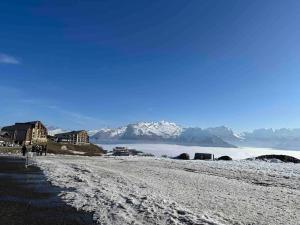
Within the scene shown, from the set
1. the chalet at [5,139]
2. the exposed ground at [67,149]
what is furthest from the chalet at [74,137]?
the chalet at [5,139]

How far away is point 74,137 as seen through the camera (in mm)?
154250

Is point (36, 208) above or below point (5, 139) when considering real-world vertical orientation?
below

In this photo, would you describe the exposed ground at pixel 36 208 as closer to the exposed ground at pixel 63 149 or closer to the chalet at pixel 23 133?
the exposed ground at pixel 63 149

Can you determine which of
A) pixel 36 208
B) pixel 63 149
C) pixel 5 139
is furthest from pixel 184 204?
pixel 5 139

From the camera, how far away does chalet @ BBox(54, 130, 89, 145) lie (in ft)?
504

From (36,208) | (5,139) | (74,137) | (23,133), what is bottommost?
(36,208)

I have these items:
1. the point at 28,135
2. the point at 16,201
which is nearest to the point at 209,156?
the point at 28,135

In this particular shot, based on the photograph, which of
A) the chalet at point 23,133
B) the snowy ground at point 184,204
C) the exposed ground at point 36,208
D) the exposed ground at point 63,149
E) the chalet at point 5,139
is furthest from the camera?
the chalet at point 23,133

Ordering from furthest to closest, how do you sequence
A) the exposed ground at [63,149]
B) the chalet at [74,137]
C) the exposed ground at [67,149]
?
the chalet at [74,137]
the exposed ground at [67,149]
the exposed ground at [63,149]

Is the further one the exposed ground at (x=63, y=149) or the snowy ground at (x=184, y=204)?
the exposed ground at (x=63, y=149)

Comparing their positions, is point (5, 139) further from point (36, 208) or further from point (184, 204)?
point (184, 204)

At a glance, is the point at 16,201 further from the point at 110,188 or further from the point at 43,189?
the point at 110,188

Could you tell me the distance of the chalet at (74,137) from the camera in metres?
154

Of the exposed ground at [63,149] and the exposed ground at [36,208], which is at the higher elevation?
the exposed ground at [63,149]
